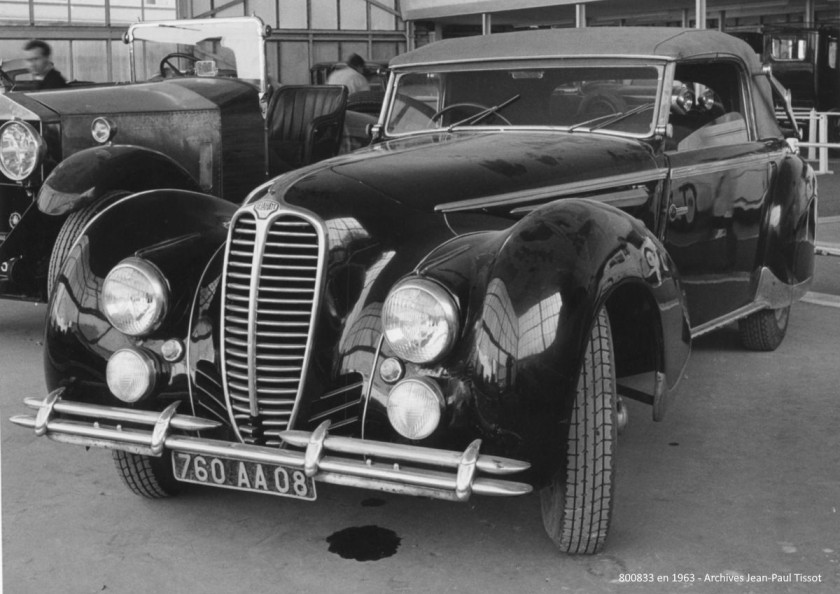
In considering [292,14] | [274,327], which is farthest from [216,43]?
[292,14]

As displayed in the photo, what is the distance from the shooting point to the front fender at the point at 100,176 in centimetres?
547

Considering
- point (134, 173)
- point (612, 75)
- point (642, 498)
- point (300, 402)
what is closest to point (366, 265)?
point (300, 402)

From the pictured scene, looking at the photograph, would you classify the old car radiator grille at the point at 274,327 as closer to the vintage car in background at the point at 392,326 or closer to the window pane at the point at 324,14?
the vintage car in background at the point at 392,326

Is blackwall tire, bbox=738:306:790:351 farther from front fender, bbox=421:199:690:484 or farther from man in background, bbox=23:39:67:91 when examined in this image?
man in background, bbox=23:39:67:91

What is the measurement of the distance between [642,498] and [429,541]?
800mm

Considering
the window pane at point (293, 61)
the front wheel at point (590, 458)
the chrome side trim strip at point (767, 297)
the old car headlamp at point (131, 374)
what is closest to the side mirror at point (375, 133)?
the chrome side trim strip at point (767, 297)

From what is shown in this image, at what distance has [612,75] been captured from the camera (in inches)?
176

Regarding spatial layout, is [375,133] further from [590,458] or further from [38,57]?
[38,57]

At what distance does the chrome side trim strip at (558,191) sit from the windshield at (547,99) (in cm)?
24

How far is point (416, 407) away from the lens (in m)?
2.92

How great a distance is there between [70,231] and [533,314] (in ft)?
10.8

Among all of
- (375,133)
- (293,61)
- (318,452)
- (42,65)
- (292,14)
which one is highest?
(292,14)

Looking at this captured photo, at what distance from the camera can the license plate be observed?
3.03 metres

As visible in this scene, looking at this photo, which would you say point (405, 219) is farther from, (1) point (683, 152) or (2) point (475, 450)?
(1) point (683, 152)
